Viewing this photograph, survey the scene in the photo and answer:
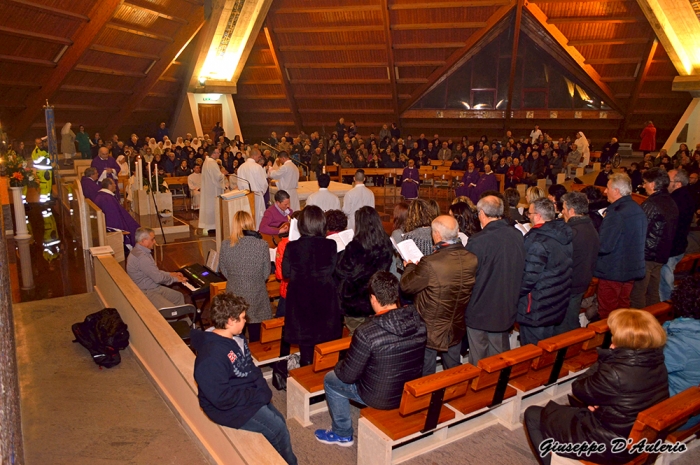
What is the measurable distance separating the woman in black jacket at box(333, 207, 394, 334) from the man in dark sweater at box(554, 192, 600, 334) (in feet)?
5.18

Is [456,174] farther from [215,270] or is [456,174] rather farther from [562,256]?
[562,256]

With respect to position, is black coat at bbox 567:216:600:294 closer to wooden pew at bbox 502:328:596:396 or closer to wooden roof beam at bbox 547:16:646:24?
wooden pew at bbox 502:328:596:396

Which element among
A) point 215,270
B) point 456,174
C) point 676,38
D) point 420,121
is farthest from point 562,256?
point 420,121

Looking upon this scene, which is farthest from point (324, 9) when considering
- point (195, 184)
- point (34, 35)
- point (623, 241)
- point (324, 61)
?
point (623, 241)

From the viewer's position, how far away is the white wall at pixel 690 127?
16484mm

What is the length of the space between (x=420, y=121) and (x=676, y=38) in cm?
801

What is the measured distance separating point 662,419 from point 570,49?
1658 centimetres

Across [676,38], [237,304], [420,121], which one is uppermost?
[676,38]

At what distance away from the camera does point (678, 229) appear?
6.06 m

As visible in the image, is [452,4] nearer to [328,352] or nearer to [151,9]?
[151,9]

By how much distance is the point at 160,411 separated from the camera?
4.39 m

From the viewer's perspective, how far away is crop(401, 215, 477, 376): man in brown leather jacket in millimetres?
3730

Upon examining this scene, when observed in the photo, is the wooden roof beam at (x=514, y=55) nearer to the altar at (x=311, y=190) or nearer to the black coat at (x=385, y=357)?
the altar at (x=311, y=190)

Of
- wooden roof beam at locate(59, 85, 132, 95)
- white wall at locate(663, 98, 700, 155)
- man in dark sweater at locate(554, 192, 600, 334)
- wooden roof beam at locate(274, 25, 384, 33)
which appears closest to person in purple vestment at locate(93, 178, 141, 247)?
man in dark sweater at locate(554, 192, 600, 334)
